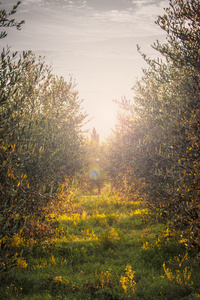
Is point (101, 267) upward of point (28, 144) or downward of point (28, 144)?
downward

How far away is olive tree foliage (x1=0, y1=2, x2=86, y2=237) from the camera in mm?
6879

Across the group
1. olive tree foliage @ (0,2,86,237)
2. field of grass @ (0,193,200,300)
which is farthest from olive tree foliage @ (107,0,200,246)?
olive tree foliage @ (0,2,86,237)

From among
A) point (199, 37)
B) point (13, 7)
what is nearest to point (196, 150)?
point (199, 37)

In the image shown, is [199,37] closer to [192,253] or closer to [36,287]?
[192,253]

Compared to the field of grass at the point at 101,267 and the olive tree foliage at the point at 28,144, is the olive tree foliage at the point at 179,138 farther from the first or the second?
the olive tree foliage at the point at 28,144

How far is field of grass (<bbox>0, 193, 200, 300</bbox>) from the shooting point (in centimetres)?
857

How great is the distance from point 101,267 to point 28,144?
644cm

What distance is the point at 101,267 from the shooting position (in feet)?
35.9

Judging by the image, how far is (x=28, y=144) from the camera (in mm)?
9141

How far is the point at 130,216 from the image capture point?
62.4 feet

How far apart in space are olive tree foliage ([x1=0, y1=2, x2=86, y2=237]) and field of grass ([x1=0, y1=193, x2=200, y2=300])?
5.34ft

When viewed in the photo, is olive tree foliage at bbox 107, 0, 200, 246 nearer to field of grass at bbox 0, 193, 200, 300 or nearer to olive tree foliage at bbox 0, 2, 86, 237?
field of grass at bbox 0, 193, 200, 300

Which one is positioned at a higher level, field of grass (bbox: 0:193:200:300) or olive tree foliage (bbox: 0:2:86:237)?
olive tree foliage (bbox: 0:2:86:237)

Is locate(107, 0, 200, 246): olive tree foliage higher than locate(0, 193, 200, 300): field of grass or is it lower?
higher
